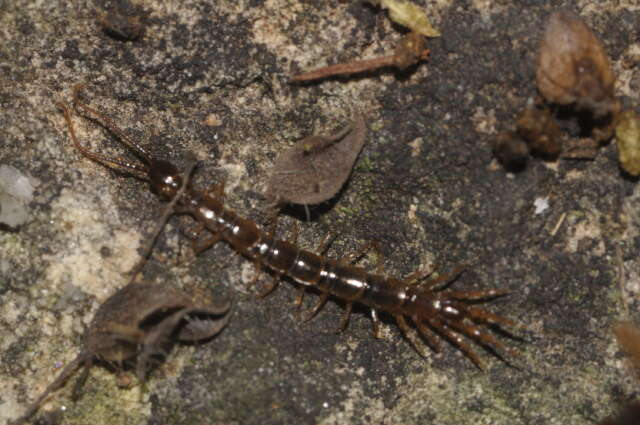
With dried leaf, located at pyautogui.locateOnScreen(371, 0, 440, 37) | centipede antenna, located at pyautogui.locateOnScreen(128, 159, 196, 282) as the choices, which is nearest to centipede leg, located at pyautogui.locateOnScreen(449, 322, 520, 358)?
dried leaf, located at pyautogui.locateOnScreen(371, 0, 440, 37)

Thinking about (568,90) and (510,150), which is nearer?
(568,90)

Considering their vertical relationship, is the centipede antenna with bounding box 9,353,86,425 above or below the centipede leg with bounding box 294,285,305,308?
below

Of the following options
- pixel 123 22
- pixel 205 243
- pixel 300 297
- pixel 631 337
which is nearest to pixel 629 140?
pixel 631 337

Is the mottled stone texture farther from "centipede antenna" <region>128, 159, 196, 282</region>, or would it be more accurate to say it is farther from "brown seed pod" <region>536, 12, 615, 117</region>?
"brown seed pod" <region>536, 12, 615, 117</region>

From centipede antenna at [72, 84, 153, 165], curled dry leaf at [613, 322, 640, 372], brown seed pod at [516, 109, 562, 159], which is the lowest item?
centipede antenna at [72, 84, 153, 165]

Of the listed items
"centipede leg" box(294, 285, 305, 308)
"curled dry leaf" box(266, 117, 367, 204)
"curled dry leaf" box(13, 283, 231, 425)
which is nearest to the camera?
"curled dry leaf" box(13, 283, 231, 425)

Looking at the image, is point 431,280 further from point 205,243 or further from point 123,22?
point 123,22

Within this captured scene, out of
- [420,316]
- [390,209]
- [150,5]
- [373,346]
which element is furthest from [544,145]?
[150,5]

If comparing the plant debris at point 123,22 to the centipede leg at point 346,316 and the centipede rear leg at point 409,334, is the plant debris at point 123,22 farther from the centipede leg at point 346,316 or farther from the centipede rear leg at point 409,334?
the centipede rear leg at point 409,334
